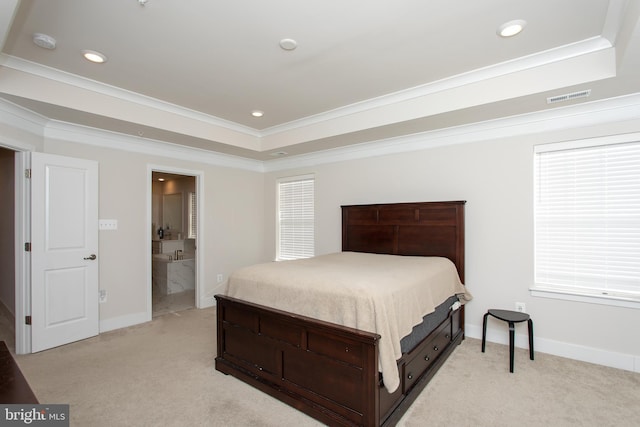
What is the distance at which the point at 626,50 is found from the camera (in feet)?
6.71

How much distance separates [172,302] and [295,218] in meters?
2.45

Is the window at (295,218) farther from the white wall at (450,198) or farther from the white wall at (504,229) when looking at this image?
the white wall at (504,229)

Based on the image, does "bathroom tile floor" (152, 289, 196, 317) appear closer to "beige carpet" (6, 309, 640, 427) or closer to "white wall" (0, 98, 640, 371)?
"white wall" (0, 98, 640, 371)

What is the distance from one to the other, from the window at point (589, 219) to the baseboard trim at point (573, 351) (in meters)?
0.51

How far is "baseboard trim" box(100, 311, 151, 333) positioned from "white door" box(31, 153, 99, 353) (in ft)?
0.42

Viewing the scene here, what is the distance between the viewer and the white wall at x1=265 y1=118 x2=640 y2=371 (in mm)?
2904

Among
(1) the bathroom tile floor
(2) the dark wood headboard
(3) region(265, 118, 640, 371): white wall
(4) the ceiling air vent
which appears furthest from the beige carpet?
(4) the ceiling air vent

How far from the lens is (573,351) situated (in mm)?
3023

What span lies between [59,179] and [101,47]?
1.73m

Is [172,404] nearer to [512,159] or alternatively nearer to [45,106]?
[45,106]

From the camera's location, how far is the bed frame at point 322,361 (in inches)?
75.3

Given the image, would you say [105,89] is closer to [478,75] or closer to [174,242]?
[478,75]

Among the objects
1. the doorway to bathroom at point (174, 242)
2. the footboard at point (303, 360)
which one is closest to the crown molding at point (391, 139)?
the doorway to bathroom at point (174, 242)

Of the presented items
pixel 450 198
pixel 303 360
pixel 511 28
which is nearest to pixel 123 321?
pixel 303 360
